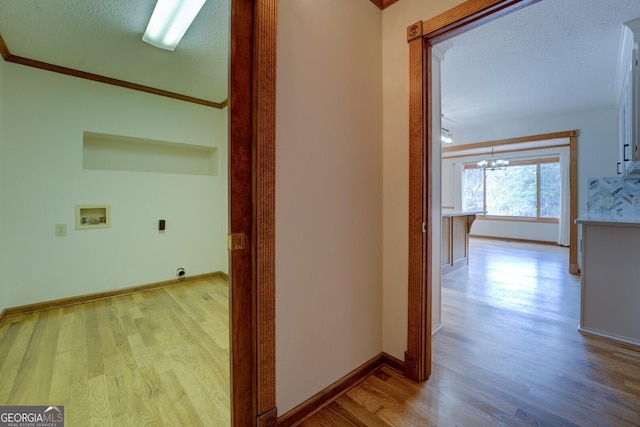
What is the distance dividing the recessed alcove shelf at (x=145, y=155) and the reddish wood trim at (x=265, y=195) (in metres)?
3.01

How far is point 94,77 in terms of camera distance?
302 cm

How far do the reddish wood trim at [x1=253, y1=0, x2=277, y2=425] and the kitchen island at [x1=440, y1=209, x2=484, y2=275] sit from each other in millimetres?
3331

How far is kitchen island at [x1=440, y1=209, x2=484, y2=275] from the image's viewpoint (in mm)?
4086

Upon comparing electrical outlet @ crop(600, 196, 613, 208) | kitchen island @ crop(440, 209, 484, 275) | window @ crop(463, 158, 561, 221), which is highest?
window @ crop(463, 158, 561, 221)

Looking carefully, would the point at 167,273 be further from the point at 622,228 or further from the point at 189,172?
the point at 622,228

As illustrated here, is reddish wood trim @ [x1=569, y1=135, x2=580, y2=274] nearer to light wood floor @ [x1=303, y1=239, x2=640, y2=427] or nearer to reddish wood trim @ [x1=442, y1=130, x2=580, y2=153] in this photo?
reddish wood trim @ [x1=442, y1=130, x2=580, y2=153]

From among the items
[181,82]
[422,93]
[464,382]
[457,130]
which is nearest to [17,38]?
[181,82]

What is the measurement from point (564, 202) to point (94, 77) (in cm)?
919

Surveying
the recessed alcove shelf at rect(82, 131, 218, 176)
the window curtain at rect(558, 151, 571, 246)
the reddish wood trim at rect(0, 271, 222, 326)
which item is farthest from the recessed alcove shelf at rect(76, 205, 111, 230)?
the window curtain at rect(558, 151, 571, 246)

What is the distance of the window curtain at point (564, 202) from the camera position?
616cm

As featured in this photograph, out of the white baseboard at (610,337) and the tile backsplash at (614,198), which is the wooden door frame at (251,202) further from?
the tile backsplash at (614,198)

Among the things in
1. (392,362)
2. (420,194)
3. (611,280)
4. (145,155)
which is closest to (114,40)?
(145,155)

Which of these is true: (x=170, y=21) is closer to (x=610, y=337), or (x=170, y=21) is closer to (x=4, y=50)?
(x=4, y=50)

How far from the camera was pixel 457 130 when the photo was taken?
626 cm
